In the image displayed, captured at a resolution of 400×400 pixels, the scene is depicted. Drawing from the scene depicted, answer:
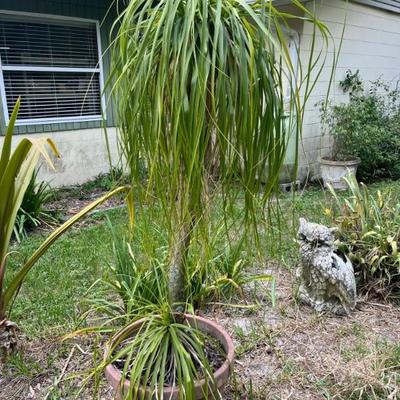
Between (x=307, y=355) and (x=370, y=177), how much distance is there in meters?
4.65

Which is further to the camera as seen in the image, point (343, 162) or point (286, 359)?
point (343, 162)

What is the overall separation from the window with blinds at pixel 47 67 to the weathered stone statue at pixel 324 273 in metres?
4.12

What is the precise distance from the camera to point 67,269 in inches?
116

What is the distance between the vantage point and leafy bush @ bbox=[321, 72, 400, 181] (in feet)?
17.4

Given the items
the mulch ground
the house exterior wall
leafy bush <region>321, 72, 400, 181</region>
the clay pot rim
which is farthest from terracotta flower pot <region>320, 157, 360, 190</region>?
the mulch ground

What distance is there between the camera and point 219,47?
3.45ft

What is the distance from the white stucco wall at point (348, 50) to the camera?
5373 mm

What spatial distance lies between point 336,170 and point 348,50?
2.02 meters

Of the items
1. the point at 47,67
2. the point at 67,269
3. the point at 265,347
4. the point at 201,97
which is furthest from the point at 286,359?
the point at 47,67

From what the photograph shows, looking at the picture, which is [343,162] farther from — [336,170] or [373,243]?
[373,243]

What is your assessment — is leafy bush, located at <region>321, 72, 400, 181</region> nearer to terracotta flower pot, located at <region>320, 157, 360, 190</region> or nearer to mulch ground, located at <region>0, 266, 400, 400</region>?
terracotta flower pot, located at <region>320, 157, 360, 190</region>

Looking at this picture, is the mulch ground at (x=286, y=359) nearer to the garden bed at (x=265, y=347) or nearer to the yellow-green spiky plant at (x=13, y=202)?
the garden bed at (x=265, y=347)

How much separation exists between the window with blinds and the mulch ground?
12.5 feet

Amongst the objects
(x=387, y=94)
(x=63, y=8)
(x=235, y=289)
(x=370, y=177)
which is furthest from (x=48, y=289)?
(x=387, y=94)
